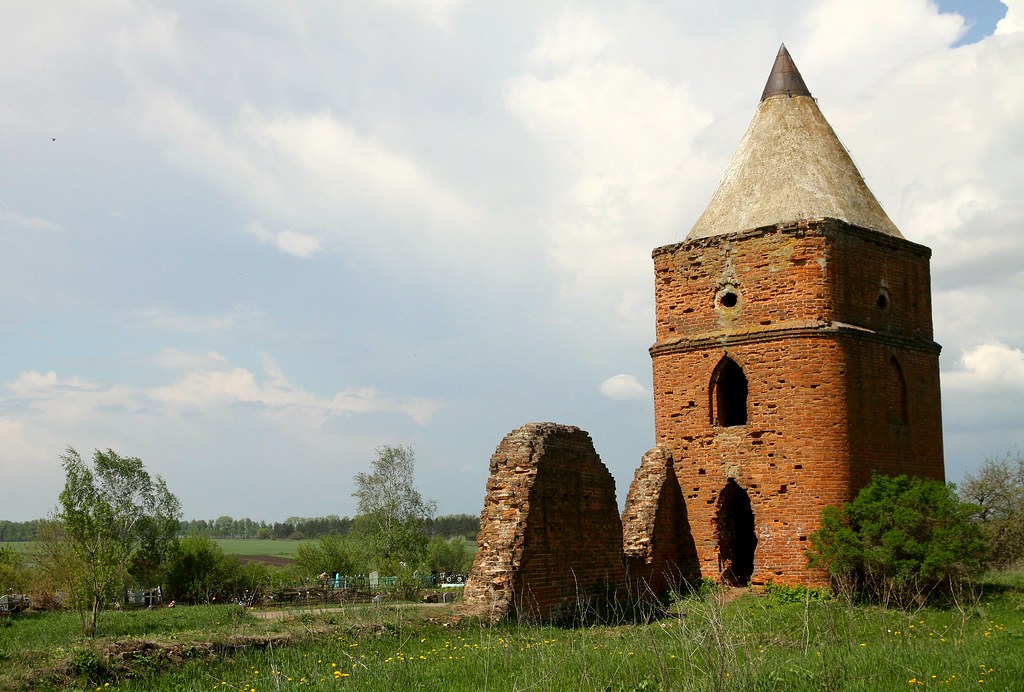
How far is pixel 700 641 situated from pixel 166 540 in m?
34.1

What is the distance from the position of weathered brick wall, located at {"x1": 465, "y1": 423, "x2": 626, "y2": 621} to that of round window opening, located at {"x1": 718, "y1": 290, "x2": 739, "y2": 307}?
3.66 meters

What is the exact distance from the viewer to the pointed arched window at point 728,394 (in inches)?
625

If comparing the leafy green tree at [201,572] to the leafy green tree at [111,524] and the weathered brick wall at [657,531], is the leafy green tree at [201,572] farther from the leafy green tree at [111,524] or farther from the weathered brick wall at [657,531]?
the weathered brick wall at [657,531]

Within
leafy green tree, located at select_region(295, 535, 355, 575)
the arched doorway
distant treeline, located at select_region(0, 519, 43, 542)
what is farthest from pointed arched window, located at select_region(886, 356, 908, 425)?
distant treeline, located at select_region(0, 519, 43, 542)

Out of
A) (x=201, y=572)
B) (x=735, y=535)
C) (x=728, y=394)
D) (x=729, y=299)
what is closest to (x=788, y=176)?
(x=729, y=299)

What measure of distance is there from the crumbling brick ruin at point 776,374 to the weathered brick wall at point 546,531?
112 mm

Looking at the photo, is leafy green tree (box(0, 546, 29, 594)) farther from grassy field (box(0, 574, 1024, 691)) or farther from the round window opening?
the round window opening

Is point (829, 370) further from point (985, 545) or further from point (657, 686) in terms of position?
point (657, 686)

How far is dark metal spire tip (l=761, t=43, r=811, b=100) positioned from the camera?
18.1 m

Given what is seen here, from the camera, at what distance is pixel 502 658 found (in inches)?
348

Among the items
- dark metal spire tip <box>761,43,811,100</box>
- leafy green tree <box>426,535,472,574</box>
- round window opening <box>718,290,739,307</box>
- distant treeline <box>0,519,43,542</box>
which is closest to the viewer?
round window opening <box>718,290,739,307</box>

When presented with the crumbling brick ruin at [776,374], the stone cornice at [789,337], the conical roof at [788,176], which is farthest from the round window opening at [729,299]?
the conical roof at [788,176]

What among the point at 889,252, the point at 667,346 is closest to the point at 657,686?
the point at 667,346

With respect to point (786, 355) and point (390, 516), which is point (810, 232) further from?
point (390, 516)
